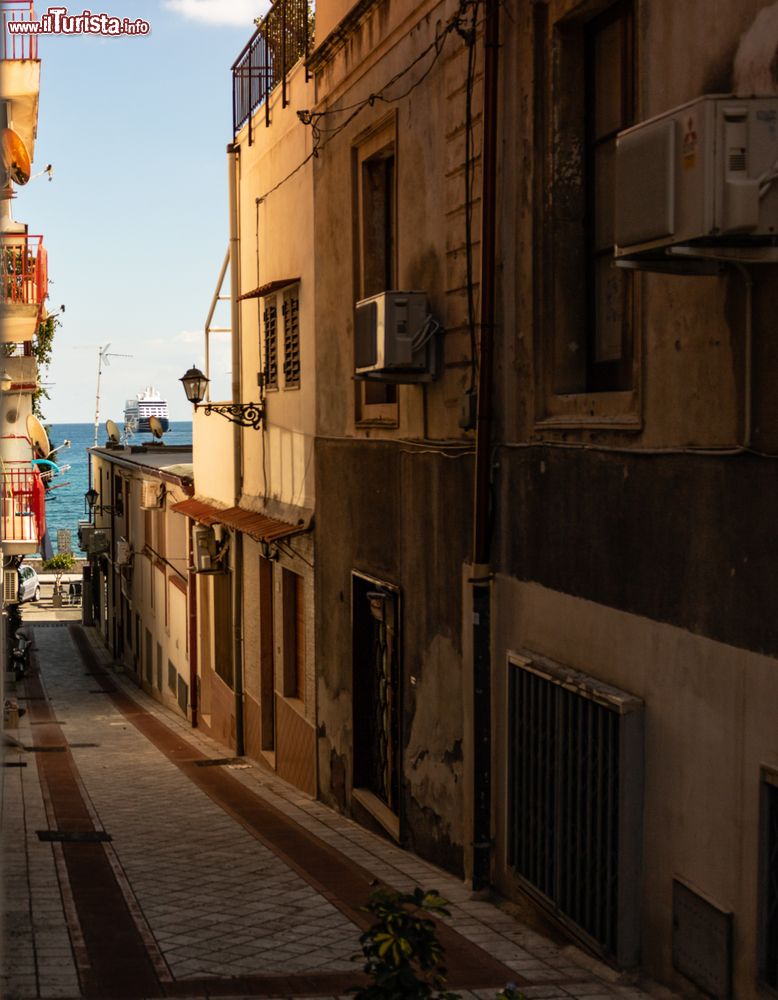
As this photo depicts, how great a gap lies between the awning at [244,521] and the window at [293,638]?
0.61 m

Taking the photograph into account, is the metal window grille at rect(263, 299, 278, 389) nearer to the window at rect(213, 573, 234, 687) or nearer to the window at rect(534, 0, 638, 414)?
the window at rect(213, 573, 234, 687)

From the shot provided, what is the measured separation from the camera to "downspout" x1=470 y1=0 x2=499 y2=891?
923cm

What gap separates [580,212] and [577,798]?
3364mm

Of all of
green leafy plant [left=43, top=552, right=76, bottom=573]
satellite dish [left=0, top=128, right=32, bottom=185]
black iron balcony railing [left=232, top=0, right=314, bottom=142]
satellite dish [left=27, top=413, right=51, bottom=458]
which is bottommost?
green leafy plant [left=43, top=552, right=76, bottom=573]

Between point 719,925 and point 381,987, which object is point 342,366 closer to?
point 719,925

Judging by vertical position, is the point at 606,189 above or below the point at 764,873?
above

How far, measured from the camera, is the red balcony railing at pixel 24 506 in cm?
2192

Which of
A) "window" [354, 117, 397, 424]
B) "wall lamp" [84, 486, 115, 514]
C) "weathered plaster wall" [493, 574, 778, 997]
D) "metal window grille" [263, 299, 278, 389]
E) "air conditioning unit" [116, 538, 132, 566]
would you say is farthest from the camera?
"wall lamp" [84, 486, 115, 514]

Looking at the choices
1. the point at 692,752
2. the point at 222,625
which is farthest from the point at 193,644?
the point at 692,752

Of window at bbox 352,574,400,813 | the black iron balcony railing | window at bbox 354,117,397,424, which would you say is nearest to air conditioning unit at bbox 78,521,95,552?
the black iron balcony railing

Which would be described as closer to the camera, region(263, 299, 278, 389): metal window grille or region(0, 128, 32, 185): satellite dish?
region(263, 299, 278, 389): metal window grille

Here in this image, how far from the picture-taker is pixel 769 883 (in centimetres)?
611

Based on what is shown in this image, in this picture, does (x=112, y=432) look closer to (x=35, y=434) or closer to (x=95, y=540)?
(x=95, y=540)

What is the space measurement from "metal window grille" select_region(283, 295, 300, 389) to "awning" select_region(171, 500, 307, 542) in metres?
1.66
